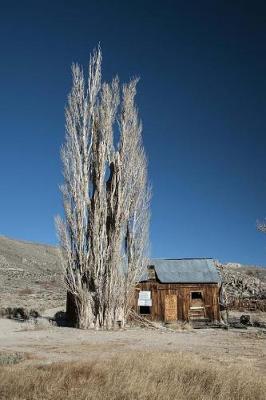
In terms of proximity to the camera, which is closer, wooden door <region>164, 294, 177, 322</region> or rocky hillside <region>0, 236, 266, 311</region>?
wooden door <region>164, 294, 177, 322</region>

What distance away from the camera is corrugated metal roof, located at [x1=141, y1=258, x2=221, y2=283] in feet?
87.4

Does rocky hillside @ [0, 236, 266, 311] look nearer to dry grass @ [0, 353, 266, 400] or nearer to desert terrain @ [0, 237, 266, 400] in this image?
desert terrain @ [0, 237, 266, 400]

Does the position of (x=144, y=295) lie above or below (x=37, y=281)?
below

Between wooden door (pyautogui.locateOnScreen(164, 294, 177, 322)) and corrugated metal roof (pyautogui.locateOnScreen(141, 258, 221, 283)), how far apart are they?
0.84m

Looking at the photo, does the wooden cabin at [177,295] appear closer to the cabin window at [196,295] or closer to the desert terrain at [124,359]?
the cabin window at [196,295]

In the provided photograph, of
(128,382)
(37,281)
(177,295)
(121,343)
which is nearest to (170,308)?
(177,295)

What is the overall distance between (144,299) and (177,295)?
1791 mm

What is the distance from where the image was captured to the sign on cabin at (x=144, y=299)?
26.0 meters

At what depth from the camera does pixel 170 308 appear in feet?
85.8

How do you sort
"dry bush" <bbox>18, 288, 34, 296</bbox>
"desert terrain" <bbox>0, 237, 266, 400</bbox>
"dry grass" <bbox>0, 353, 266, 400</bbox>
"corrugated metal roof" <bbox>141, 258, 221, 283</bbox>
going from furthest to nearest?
"dry bush" <bbox>18, 288, 34, 296</bbox> < "corrugated metal roof" <bbox>141, 258, 221, 283</bbox> < "desert terrain" <bbox>0, 237, 266, 400</bbox> < "dry grass" <bbox>0, 353, 266, 400</bbox>

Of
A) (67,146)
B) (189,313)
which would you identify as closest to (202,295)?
(189,313)

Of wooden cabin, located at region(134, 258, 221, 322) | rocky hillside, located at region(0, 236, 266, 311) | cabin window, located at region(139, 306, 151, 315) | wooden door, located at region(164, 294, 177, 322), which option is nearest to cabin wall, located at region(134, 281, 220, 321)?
wooden cabin, located at region(134, 258, 221, 322)

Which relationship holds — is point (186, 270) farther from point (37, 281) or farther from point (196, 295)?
point (37, 281)

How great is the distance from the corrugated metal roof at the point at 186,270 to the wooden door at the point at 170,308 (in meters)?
0.84
